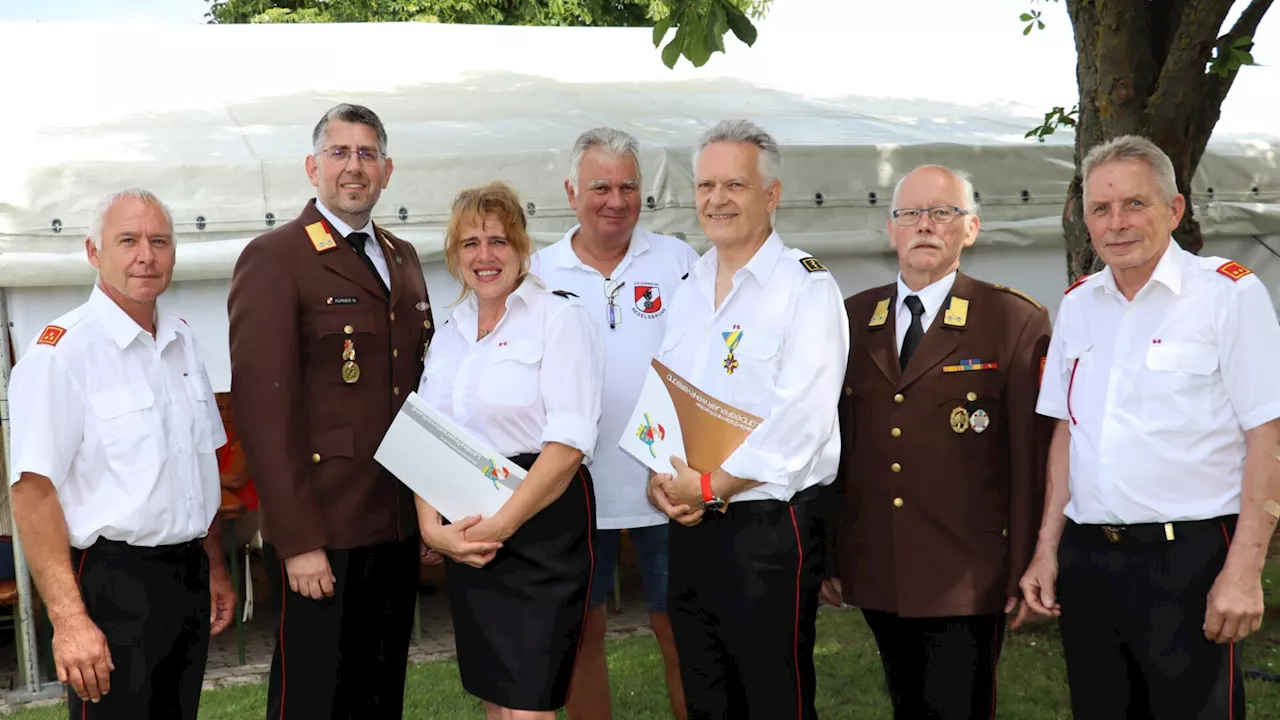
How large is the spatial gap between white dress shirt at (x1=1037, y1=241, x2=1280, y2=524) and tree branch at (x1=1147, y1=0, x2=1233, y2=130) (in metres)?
2.27

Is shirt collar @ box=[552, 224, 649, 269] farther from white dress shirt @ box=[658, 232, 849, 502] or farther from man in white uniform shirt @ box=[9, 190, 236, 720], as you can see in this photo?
man in white uniform shirt @ box=[9, 190, 236, 720]

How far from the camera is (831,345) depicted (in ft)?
10.4

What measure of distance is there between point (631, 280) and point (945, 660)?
1.53 m

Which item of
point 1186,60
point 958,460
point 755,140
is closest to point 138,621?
point 755,140

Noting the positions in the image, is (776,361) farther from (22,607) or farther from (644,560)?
(22,607)

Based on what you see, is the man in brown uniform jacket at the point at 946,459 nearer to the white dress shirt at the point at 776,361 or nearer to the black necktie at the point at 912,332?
the black necktie at the point at 912,332

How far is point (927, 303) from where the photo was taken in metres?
3.33

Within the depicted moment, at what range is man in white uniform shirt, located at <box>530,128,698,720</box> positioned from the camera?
3932 mm

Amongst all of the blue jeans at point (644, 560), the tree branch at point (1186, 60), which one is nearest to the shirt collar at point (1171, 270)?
the blue jeans at point (644, 560)

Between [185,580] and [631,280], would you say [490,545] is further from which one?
[631,280]

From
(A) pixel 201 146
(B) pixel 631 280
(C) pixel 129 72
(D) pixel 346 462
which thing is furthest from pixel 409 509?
(C) pixel 129 72

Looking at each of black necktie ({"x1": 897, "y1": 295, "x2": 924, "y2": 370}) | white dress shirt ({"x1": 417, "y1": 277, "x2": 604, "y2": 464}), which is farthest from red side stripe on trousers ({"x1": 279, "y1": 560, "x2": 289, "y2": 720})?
black necktie ({"x1": 897, "y1": 295, "x2": 924, "y2": 370})

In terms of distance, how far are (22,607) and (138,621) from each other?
3.08m

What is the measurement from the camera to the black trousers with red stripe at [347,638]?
346cm
